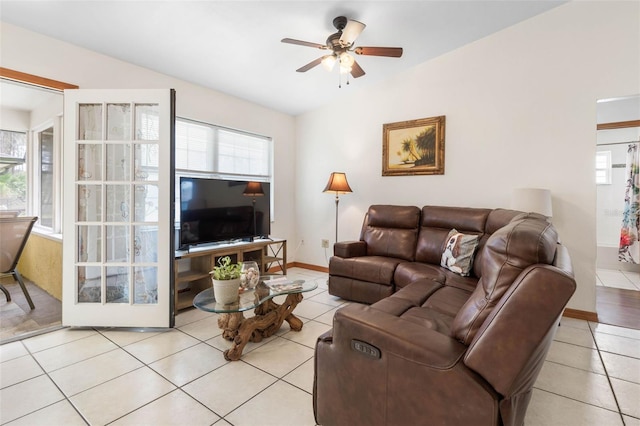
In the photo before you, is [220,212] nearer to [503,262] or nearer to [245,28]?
[245,28]

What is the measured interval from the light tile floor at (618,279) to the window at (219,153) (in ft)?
16.5

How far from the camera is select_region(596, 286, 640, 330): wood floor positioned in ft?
8.94

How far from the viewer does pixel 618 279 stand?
13.4 feet

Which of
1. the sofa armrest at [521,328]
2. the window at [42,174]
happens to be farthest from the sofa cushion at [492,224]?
the window at [42,174]

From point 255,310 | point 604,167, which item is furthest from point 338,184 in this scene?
point 604,167

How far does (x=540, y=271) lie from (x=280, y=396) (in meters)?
1.48

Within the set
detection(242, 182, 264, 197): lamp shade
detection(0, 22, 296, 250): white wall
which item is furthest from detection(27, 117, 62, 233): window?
detection(242, 182, 264, 197): lamp shade

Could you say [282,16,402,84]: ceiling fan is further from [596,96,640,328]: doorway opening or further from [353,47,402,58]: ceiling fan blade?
[596,96,640,328]: doorway opening

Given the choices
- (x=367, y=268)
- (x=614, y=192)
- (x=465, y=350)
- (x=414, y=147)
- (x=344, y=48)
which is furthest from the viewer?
(x=614, y=192)

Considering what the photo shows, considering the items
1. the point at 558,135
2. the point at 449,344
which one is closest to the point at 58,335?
the point at 449,344

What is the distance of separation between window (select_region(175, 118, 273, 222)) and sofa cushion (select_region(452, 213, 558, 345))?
10.3 feet

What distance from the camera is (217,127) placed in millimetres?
3844

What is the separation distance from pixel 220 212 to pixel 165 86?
1538 mm

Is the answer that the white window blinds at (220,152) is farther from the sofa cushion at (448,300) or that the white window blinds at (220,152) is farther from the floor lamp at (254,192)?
the sofa cushion at (448,300)
